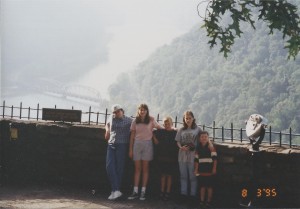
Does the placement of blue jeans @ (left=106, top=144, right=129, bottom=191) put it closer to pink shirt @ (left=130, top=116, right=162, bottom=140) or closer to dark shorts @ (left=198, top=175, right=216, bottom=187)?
pink shirt @ (left=130, top=116, right=162, bottom=140)

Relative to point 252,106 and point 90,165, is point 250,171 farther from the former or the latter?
point 252,106

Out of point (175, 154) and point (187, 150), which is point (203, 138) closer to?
point (187, 150)

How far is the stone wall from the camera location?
542 centimetres

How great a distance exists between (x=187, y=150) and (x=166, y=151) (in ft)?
2.55

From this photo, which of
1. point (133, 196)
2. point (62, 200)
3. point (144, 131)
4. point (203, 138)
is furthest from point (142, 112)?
point (62, 200)

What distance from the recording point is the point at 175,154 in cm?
612

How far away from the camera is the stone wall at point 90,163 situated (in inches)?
213

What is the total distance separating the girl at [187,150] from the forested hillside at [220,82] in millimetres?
61712

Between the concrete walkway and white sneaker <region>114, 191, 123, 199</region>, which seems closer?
the concrete walkway

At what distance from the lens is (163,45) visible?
468ft

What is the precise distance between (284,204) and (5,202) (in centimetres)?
468

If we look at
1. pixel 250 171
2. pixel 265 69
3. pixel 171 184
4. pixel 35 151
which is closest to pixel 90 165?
pixel 35 151

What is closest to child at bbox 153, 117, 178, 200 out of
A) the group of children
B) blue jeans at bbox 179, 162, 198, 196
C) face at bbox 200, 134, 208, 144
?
the group of children

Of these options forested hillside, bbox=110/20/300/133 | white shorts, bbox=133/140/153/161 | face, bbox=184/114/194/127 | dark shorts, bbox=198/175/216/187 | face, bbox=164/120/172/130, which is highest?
forested hillside, bbox=110/20/300/133
